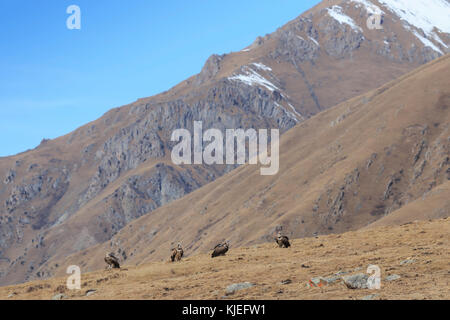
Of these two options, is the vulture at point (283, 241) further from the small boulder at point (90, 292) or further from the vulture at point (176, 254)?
the small boulder at point (90, 292)

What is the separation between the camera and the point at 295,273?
3148cm

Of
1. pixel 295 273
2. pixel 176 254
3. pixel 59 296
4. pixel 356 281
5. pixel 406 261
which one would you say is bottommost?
pixel 59 296

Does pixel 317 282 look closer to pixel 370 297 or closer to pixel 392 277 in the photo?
pixel 392 277

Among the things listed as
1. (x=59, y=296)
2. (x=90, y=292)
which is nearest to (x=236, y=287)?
(x=90, y=292)

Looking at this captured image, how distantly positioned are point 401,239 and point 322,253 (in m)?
5.27

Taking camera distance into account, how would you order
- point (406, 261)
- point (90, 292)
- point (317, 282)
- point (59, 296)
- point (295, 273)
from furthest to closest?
point (90, 292)
point (59, 296)
point (295, 273)
point (406, 261)
point (317, 282)

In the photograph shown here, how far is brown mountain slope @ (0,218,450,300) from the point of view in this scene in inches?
1063

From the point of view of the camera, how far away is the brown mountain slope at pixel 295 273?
88.6 feet

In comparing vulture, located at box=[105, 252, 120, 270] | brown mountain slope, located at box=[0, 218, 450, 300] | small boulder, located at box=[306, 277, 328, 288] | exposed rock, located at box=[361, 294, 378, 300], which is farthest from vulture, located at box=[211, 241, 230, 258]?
exposed rock, located at box=[361, 294, 378, 300]
